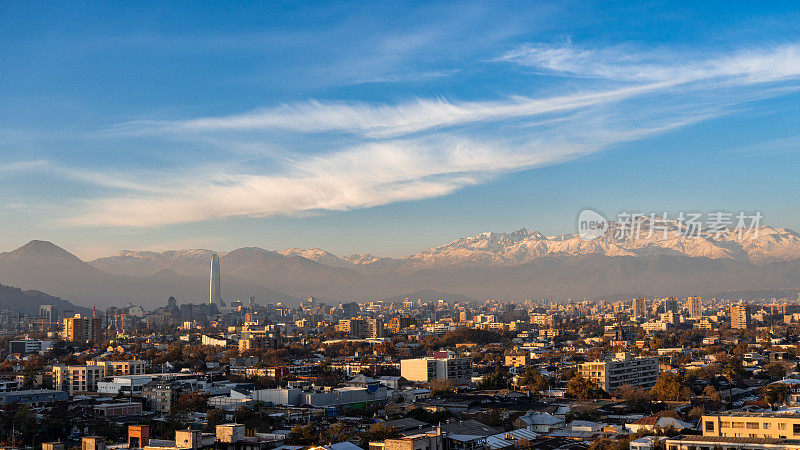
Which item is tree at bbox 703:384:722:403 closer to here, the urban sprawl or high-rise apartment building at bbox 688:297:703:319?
the urban sprawl

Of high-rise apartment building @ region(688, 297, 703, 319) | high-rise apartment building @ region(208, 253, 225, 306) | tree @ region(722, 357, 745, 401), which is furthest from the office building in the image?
high-rise apartment building @ region(208, 253, 225, 306)

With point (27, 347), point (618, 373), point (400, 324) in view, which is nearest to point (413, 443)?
point (618, 373)

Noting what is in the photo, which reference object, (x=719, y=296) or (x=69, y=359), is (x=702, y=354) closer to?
(x=69, y=359)

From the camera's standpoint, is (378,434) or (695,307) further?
(695,307)

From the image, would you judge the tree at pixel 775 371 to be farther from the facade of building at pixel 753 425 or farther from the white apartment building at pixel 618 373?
the facade of building at pixel 753 425

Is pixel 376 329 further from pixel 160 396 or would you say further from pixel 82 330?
pixel 160 396

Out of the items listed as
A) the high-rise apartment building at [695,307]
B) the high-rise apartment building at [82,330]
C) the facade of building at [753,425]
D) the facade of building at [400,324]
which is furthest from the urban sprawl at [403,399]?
the high-rise apartment building at [695,307]

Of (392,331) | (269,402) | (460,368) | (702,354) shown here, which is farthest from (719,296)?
(269,402)
